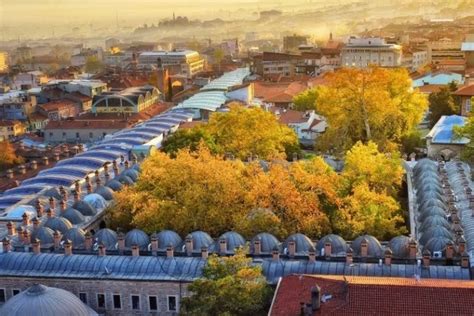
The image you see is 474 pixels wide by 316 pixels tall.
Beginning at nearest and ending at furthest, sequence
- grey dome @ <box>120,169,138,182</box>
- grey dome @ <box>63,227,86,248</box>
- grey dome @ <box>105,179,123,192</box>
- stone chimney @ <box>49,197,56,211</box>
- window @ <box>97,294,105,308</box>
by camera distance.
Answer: window @ <box>97,294,105,308</box> → grey dome @ <box>63,227,86,248</box> → stone chimney @ <box>49,197,56,211</box> → grey dome @ <box>105,179,123,192</box> → grey dome @ <box>120,169,138,182</box>

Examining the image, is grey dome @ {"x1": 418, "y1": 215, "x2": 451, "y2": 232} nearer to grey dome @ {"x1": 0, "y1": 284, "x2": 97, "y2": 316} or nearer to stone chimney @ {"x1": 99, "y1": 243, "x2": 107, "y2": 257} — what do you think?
stone chimney @ {"x1": 99, "y1": 243, "x2": 107, "y2": 257}

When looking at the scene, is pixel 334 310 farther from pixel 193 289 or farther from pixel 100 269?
pixel 100 269

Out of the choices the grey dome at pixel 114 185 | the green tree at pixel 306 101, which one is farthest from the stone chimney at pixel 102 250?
the green tree at pixel 306 101

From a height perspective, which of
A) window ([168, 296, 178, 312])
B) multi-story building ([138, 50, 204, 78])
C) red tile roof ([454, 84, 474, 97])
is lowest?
window ([168, 296, 178, 312])

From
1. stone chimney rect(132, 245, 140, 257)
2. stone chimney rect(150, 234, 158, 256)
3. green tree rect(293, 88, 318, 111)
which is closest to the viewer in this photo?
stone chimney rect(132, 245, 140, 257)

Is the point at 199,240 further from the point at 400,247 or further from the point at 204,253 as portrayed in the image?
the point at 400,247

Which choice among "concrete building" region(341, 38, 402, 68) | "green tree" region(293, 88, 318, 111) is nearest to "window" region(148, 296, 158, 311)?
"green tree" region(293, 88, 318, 111)

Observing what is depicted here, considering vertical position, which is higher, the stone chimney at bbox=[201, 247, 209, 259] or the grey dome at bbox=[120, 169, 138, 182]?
the grey dome at bbox=[120, 169, 138, 182]
